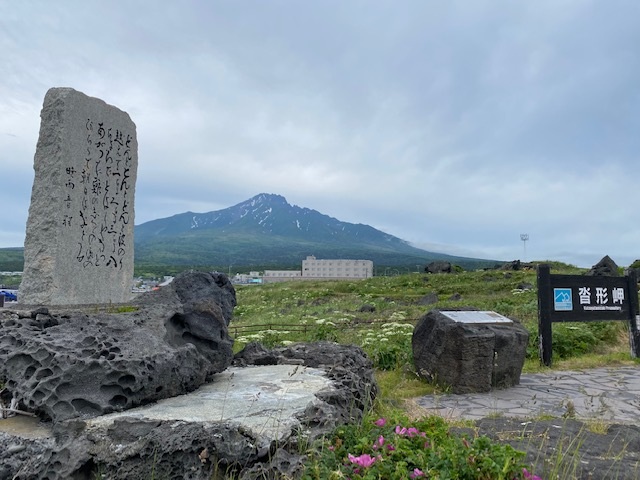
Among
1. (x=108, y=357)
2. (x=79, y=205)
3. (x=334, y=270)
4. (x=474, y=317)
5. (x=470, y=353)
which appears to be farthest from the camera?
(x=334, y=270)

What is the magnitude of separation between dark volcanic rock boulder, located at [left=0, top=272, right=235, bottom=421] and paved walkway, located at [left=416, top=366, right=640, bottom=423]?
264 centimetres

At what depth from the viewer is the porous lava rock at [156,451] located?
12.4 ft

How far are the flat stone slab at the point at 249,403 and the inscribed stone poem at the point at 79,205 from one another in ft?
11.7

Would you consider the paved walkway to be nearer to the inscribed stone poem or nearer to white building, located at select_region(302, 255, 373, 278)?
the inscribed stone poem

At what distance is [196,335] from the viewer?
604 centimetres

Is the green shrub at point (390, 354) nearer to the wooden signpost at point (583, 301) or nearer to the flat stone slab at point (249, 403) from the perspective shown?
the wooden signpost at point (583, 301)

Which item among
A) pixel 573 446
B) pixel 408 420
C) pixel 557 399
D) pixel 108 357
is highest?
pixel 108 357

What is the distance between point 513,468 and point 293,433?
1.73 m

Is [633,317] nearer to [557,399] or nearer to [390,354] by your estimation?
[557,399]

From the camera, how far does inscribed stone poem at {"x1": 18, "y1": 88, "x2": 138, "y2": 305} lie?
798cm

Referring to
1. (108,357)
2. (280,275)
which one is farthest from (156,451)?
(280,275)

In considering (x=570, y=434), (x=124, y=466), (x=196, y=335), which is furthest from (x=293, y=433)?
(x=570, y=434)

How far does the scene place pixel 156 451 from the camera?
3.82 meters

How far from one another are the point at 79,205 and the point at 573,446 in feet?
24.7
